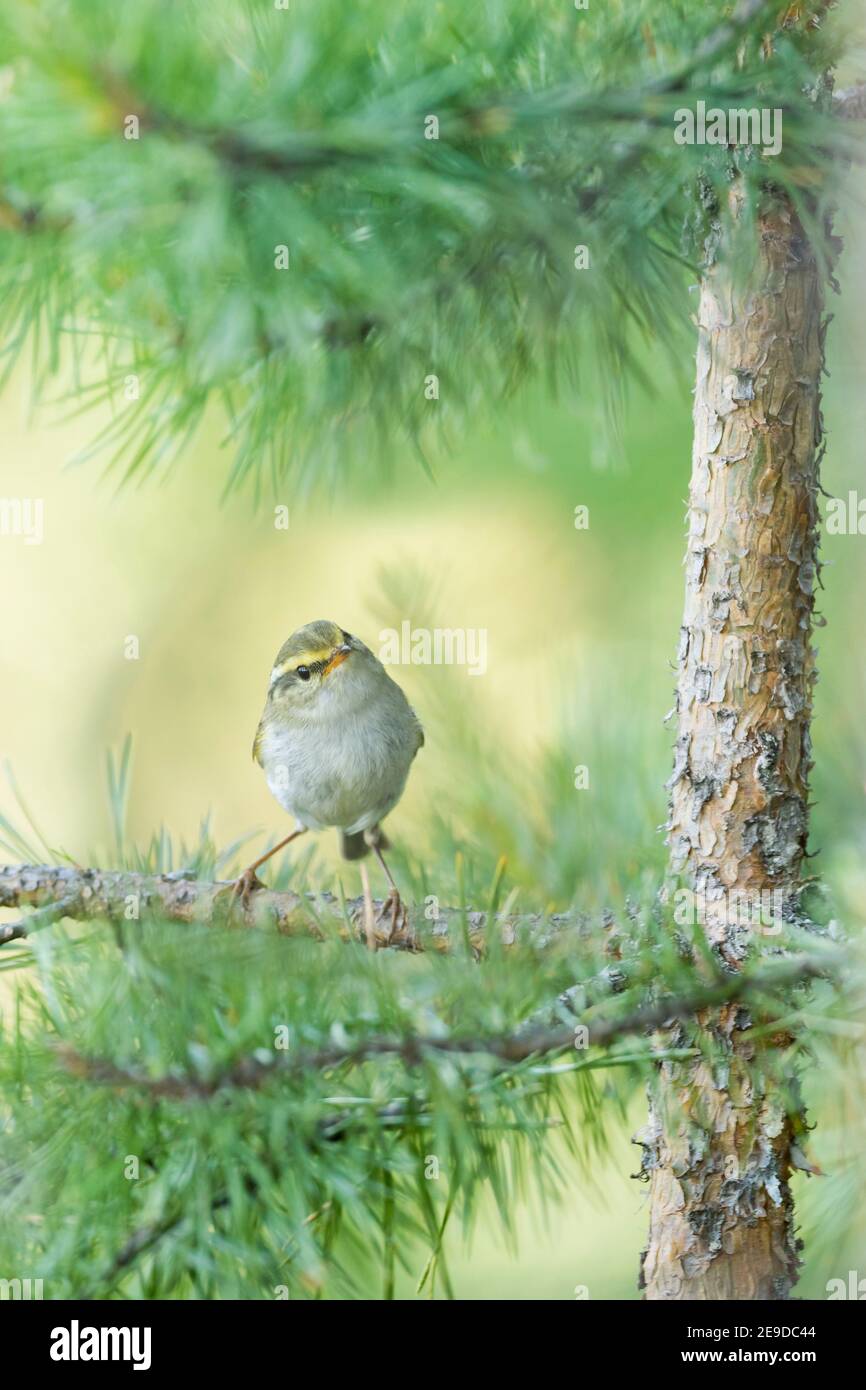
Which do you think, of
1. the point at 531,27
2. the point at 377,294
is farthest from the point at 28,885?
the point at 531,27

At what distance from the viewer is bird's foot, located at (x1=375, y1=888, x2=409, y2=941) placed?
1.99 feet

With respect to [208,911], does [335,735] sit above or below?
above

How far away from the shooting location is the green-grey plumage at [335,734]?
984 mm

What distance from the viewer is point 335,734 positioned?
101 centimetres

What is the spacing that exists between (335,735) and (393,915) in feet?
1.29

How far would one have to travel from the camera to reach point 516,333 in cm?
69

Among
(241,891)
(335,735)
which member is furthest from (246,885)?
(335,735)

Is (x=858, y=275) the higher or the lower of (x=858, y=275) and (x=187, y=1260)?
the higher

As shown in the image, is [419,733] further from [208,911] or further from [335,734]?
[208,911]

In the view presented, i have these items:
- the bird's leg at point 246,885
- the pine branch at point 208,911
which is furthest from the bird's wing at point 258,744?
the pine branch at point 208,911

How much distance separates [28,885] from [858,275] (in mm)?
483
